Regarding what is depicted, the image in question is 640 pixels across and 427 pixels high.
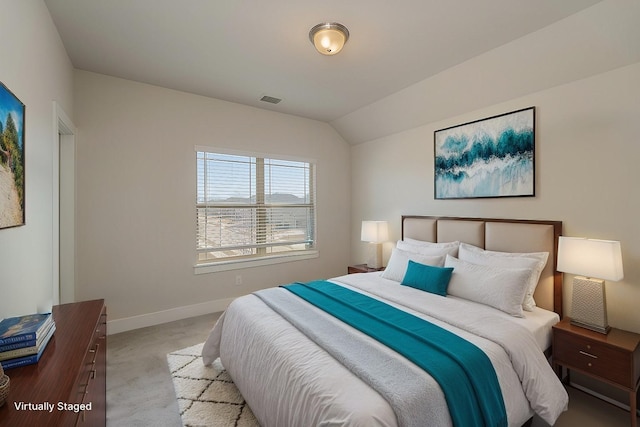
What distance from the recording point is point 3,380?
0.95 m

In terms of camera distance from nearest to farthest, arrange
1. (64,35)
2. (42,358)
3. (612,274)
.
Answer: (42,358) → (612,274) → (64,35)

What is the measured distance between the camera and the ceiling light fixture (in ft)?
7.10

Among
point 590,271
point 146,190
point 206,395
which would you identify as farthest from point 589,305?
point 146,190

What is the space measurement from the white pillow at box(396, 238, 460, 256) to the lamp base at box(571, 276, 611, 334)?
984 mm

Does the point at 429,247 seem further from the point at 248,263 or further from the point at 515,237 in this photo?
the point at 248,263

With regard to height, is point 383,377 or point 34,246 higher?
point 34,246

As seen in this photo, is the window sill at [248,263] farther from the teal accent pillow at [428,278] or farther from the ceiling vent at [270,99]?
the ceiling vent at [270,99]

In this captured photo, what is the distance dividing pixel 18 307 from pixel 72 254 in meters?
1.53

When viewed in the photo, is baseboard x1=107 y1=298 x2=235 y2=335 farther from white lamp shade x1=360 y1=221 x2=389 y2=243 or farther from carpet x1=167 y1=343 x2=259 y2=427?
white lamp shade x1=360 y1=221 x2=389 y2=243

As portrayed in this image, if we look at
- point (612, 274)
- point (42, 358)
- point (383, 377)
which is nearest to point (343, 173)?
point (612, 274)

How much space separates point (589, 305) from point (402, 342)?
1563 mm

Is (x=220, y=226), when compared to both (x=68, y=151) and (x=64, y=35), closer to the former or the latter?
(x=68, y=151)

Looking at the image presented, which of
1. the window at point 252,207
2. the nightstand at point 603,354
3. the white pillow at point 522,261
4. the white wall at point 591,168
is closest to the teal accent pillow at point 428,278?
the white pillow at point 522,261

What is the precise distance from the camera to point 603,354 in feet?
6.30
